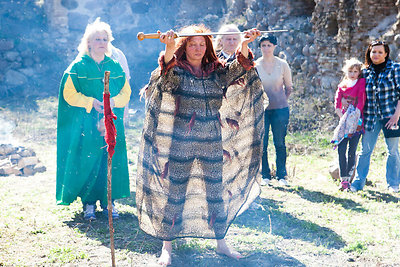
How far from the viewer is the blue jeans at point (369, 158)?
5.50 m

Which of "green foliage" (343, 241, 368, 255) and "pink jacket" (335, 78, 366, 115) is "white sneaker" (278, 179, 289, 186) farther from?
"green foliage" (343, 241, 368, 255)

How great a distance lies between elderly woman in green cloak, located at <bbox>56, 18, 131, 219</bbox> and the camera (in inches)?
175

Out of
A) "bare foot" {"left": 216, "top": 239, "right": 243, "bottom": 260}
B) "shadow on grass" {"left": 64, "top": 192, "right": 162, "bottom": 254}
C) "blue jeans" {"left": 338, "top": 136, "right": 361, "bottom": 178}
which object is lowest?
"shadow on grass" {"left": 64, "top": 192, "right": 162, "bottom": 254}

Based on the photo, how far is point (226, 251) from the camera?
3.78 m

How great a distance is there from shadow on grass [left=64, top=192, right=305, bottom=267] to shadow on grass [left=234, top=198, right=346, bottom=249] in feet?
1.58

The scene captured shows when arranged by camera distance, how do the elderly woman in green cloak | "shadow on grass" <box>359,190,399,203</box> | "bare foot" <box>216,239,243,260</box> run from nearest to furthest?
"bare foot" <box>216,239,243,260</box> < the elderly woman in green cloak < "shadow on grass" <box>359,190,399,203</box>

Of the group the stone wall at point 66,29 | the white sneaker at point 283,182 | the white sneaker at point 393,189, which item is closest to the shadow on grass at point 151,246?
the white sneaker at point 283,182

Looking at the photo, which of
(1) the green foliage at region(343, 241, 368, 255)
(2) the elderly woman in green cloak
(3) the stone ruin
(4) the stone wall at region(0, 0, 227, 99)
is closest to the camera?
(1) the green foliage at region(343, 241, 368, 255)

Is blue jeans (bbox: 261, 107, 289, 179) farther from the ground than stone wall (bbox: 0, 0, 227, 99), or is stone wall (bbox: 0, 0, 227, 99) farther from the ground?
stone wall (bbox: 0, 0, 227, 99)

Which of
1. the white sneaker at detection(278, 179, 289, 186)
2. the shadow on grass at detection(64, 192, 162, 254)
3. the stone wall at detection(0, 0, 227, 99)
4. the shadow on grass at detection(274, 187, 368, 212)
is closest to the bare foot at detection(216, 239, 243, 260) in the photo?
the shadow on grass at detection(64, 192, 162, 254)

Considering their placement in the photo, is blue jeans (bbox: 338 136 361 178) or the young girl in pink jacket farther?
blue jeans (bbox: 338 136 361 178)

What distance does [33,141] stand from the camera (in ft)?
30.4

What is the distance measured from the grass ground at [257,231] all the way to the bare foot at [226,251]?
0.06 metres

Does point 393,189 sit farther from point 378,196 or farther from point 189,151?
point 189,151
